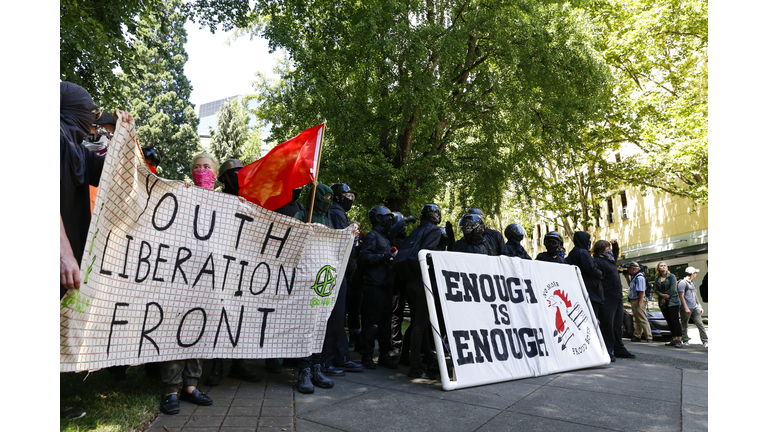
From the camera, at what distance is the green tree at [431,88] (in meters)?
12.8

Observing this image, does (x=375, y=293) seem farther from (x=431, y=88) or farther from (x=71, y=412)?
(x=431, y=88)

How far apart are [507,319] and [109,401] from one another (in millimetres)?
4004

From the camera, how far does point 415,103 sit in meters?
12.5

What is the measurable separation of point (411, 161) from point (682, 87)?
13.7 meters

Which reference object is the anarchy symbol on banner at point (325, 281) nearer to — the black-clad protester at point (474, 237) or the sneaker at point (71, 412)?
the black-clad protester at point (474, 237)

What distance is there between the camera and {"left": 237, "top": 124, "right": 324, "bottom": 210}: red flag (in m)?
5.18

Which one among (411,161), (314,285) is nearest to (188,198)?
(314,285)

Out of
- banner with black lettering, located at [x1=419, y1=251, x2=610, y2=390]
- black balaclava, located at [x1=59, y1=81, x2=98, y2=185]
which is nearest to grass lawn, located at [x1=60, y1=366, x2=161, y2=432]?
black balaclava, located at [x1=59, y1=81, x2=98, y2=185]

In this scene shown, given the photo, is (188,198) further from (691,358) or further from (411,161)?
(411,161)

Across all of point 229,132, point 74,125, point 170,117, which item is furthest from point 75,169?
point 229,132

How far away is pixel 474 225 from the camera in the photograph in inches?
243

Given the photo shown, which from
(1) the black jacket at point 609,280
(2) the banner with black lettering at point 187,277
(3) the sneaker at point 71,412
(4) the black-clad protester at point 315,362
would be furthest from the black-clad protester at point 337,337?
(1) the black jacket at point 609,280

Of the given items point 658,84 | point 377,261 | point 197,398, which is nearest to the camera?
point 197,398

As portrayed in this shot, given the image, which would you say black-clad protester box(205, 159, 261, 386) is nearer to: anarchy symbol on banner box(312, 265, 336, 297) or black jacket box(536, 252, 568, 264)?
anarchy symbol on banner box(312, 265, 336, 297)
